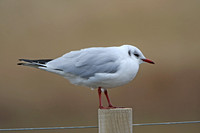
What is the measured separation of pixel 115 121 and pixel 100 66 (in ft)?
0.81

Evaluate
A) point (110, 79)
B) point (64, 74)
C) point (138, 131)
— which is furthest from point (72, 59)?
point (138, 131)

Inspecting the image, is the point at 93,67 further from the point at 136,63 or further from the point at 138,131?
the point at 138,131

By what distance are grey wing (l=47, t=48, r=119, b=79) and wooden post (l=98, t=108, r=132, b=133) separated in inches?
8.0

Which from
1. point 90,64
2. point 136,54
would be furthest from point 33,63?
point 136,54

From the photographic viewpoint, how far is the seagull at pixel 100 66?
1166mm

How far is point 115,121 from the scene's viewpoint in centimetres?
101

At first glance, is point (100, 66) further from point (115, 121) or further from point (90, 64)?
point (115, 121)

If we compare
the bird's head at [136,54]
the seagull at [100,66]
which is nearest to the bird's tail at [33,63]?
the seagull at [100,66]

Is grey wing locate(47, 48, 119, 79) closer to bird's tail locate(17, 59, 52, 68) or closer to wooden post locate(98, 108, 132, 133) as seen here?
bird's tail locate(17, 59, 52, 68)

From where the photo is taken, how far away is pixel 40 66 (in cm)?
123

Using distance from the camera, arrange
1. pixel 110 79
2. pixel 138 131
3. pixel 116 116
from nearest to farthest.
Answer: pixel 116 116 < pixel 110 79 < pixel 138 131

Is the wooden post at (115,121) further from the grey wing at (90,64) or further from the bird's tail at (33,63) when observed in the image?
the bird's tail at (33,63)

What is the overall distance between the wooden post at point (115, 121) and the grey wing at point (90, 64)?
0.20m

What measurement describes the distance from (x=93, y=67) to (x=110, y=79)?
3.0 inches
